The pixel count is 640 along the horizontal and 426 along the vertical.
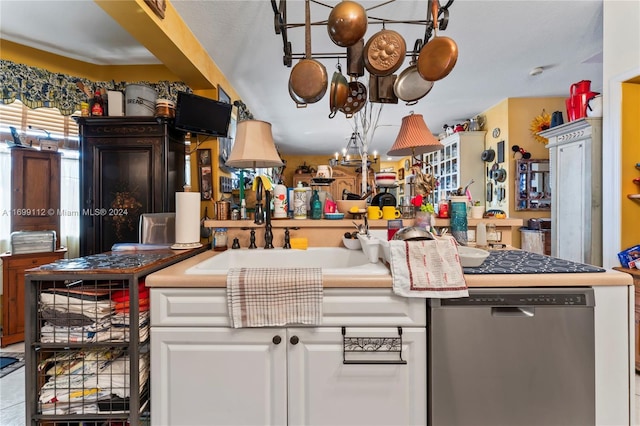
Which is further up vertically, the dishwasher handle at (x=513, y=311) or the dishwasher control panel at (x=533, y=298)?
the dishwasher control panel at (x=533, y=298)

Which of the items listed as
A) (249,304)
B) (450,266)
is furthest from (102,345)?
(450,266)

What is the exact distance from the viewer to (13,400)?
71.3 inches

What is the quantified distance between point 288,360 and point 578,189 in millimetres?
2913

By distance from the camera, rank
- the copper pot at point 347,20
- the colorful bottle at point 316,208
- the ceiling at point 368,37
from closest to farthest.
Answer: the copper pot at point 347,20 → the colorful bottle at point 316,208 → the ceiling at point 368,37

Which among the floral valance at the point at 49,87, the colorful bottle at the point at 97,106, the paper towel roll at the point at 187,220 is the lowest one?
the paper towel roll at the point at 187,220

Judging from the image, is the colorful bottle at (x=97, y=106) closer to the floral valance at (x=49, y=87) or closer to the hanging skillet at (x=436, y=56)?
the floral valance at (x=49, y=87)

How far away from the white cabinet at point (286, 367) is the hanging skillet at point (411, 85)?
3.71ft

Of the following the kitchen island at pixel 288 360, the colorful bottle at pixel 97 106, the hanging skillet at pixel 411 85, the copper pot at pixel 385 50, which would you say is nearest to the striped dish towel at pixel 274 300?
the kitchen island at pixel 288 360

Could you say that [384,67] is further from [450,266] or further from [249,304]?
[249,304]

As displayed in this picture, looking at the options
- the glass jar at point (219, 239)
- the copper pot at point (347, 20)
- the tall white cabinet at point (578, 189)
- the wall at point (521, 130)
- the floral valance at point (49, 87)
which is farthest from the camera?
the wall at point (521, 130)

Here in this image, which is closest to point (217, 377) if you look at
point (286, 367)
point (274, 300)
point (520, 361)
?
point (286, 367)

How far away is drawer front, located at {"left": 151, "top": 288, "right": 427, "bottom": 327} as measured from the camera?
46.3 inches

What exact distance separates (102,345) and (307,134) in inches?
201

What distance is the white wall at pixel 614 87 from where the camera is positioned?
2.05 meters
